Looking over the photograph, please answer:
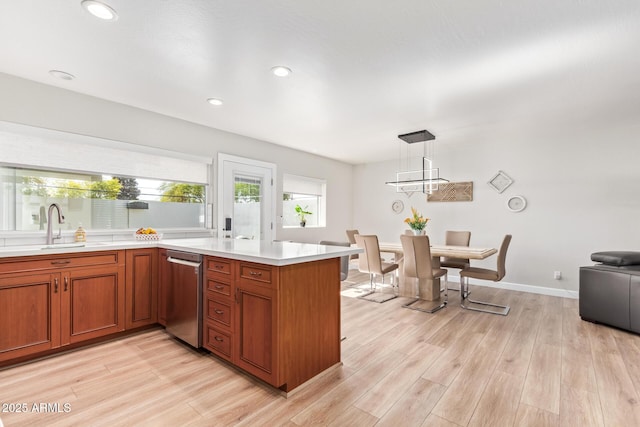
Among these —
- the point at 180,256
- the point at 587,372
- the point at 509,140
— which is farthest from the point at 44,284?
the point at 509,140

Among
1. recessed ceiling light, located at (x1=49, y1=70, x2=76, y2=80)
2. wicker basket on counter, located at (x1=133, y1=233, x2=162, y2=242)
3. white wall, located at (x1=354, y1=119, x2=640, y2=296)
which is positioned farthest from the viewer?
white wall, located at (x1=354, y1=119, x2=640, y2=296)

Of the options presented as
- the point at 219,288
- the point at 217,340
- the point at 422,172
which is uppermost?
the point at 422,172

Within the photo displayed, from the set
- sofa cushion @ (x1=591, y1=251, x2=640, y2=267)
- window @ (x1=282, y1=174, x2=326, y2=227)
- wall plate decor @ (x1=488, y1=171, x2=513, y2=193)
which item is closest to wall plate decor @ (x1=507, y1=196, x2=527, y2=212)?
wall plate decor @ (x1=488, y1=171, x2=513, y2=193)

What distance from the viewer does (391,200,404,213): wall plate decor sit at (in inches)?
245

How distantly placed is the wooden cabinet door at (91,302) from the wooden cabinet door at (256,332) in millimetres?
1423

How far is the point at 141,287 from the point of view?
2941mm

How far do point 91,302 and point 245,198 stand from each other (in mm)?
2402

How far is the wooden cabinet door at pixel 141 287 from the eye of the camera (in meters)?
2.86

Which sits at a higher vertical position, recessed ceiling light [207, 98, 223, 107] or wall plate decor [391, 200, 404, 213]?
recessed ceiling light [207, 98, 223, 107]

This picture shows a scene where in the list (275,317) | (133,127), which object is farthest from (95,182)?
(275,317)

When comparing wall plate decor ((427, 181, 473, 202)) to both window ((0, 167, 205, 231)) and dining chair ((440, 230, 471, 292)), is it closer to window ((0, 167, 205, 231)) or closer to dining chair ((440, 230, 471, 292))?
dining chair ((440, 230, 471, 292))

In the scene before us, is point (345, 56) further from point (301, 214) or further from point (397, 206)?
point (397, 206)

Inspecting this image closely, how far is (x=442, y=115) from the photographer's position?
3.65 metres

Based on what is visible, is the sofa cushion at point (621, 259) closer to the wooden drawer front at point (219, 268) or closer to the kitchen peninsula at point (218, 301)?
the kitchen peninsula at point (218, 301)
